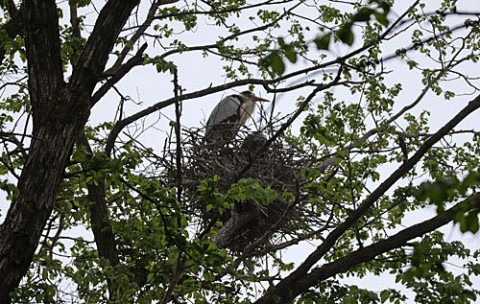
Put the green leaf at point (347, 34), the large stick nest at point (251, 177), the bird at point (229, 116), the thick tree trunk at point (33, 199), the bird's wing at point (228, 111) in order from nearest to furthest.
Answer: the green leaf at point (347, 34) → the thick tree trunk at point (33, 199) → the large stick nest at point (251, 177) → the bird at point (229, 116) → the bird's wing at point (228, 111)

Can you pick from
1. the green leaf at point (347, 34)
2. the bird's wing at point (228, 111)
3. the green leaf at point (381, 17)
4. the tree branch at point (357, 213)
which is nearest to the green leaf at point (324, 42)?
the green leaf at point (347, 34)

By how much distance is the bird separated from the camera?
28.4 ft

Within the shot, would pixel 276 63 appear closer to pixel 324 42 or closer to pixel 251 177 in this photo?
pixel 324 42

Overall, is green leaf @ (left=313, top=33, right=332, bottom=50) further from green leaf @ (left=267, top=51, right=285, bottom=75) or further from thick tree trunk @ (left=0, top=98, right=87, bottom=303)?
thick tree trunk @ (left=0, top=98, right=87, bottom=303)

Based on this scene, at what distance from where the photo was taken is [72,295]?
6070mm

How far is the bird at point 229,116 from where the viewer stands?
865cm

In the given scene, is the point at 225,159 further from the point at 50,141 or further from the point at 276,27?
the point at 50,141

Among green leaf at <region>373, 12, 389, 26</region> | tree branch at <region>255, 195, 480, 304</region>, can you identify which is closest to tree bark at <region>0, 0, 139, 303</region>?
tree branch at <region>255, 195, 480, 304</region>

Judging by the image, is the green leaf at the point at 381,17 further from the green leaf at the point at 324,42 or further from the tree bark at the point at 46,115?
the tree bark at the point at 46,115

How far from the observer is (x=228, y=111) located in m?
10.5

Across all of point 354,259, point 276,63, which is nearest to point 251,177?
point 354,259

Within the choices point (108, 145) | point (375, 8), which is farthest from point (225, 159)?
point (375, 8)

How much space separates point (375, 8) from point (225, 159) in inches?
222

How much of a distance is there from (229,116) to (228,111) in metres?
0.17
